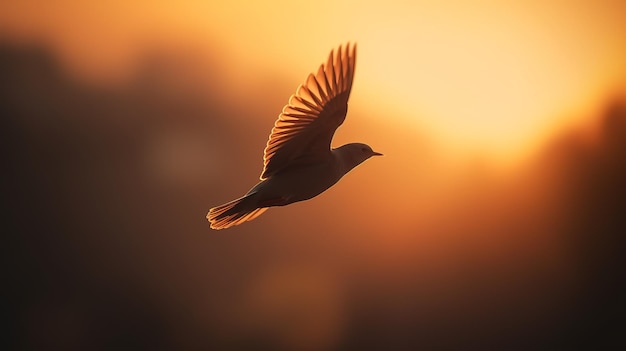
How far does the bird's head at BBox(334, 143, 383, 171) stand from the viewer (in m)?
5.08

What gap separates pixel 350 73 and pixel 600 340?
60.1 ft

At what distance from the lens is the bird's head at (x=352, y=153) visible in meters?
5.08

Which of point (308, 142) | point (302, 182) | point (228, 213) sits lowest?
point (228, 213)

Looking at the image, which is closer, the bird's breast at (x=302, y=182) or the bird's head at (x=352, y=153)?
the bird's breast at (x=302, y=182)

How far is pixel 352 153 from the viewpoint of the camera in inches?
201

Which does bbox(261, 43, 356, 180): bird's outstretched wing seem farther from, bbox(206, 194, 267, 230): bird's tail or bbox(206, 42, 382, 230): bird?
bbox(206, 194, 267, 230): bird's tail

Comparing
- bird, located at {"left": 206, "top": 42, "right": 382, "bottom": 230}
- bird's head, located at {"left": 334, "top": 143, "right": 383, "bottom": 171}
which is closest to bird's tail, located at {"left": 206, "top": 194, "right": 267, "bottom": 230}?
bird, located at {"left": 206, "top": 42, "right": 382, "bottom": 230}

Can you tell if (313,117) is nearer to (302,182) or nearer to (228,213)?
(302,182)

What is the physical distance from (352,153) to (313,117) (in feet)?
1.50

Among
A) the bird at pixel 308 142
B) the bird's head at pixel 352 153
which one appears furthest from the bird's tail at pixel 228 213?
the bird's head at pixel 352 153

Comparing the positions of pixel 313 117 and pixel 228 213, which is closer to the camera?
pixel 313 117

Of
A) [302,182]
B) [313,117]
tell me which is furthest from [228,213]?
[313,117]

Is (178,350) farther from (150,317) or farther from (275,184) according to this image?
(275,184)

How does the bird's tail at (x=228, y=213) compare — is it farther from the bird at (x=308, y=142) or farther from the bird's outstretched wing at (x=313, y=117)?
the bird's outstretched wing at (x=313, y=117)
